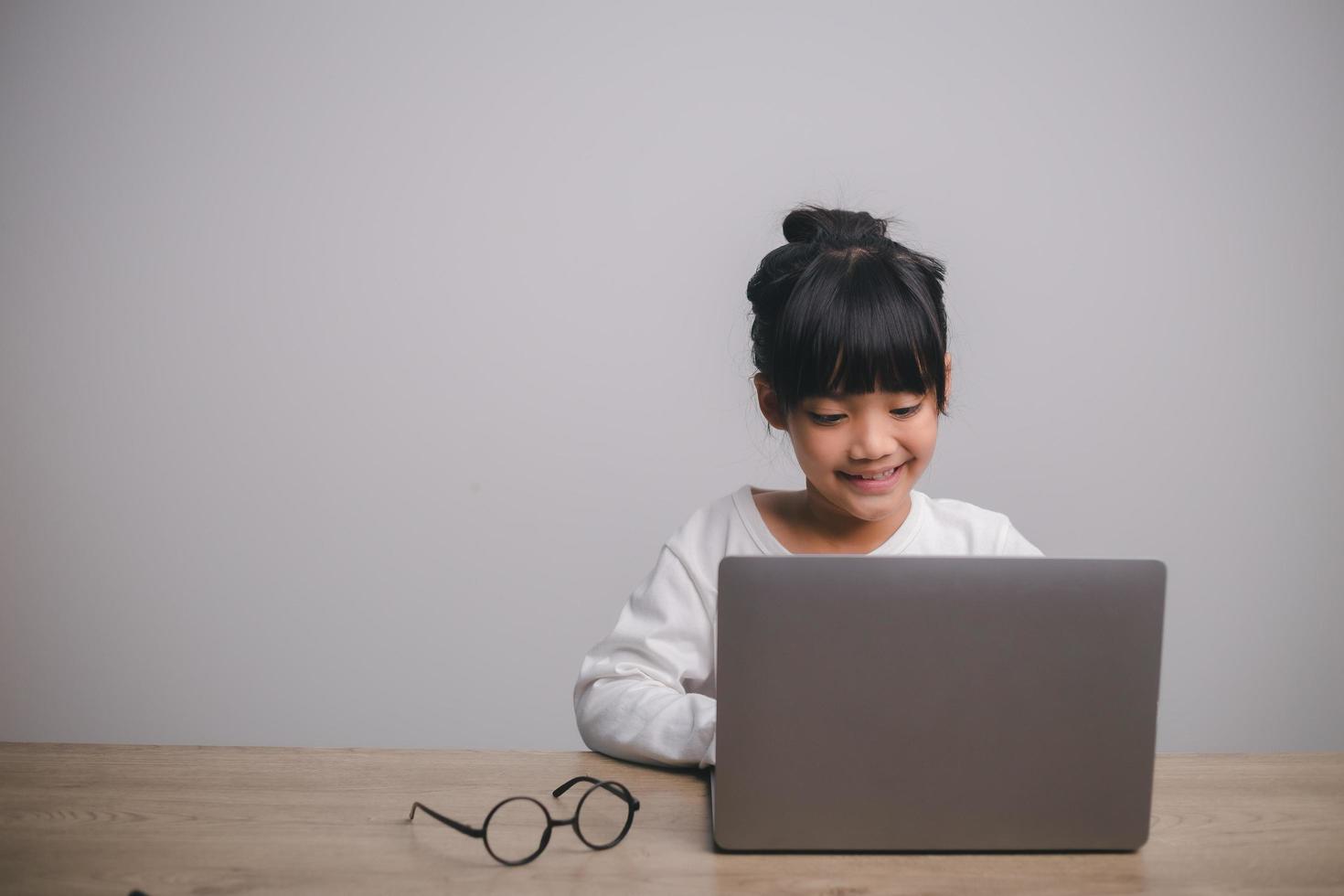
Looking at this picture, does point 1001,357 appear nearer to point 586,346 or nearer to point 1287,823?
point 586,346

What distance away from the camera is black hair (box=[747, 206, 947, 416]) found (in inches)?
48.8

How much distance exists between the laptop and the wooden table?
5cm

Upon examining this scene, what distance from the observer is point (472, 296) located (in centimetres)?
252

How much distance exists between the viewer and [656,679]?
52.2 inches

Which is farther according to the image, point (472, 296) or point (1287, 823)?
point (472, 296)

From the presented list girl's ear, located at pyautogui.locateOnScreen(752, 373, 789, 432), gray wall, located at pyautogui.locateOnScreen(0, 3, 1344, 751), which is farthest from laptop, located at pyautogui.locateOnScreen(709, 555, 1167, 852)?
gray wall, located at pyautogui.locateOnScreen(0, 3, 1344, 751)

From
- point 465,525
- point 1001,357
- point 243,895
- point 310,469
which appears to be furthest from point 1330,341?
point 243,895

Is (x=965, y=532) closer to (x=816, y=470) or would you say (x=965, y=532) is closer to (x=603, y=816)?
(x=816, y=470)

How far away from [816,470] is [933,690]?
49cm

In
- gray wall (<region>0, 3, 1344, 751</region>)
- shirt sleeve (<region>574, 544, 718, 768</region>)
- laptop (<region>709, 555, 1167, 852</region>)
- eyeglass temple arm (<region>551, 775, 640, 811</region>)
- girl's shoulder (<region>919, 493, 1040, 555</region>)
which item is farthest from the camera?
gray wall (<region>0, 3, 1344, 751</region>)

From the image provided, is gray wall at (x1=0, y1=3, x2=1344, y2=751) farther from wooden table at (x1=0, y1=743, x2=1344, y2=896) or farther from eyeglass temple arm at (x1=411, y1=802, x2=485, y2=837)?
eyeglass temple arm at (x1=411, y1=802, x2=485, y2=837)

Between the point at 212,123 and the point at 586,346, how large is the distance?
0.99m

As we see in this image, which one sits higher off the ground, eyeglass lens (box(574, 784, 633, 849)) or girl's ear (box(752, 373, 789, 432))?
girl's ear (box(752, 373, 789, 432))

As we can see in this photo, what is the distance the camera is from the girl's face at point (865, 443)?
4.11 ft
